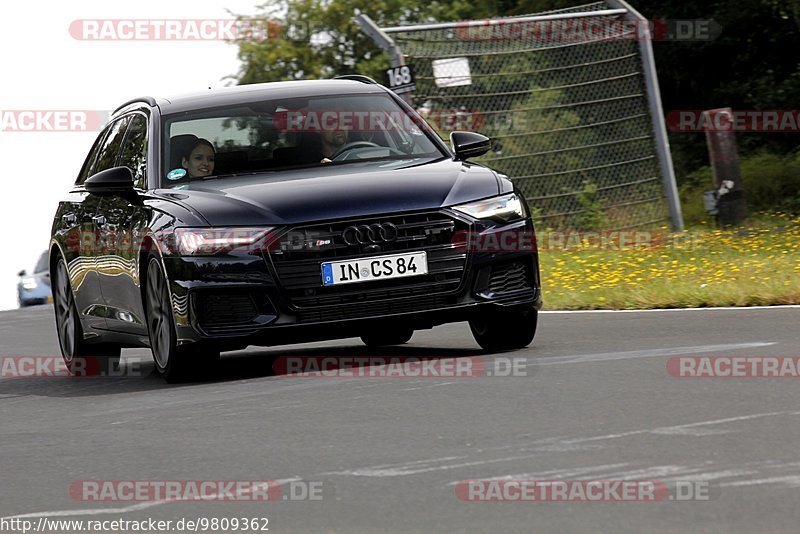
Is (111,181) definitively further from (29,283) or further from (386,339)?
(29,283)

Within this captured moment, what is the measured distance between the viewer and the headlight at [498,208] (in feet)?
30.7

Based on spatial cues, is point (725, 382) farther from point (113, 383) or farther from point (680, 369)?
point (113, 383)

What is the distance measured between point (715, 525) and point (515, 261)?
4.63m

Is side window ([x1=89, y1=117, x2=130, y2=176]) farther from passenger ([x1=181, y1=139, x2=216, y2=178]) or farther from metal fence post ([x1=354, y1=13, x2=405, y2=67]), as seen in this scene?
metal fence post ([x1=354, y1=13, x2=405, y2=67])

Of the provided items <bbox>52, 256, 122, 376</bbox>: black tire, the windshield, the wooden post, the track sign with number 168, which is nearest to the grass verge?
the wooden post

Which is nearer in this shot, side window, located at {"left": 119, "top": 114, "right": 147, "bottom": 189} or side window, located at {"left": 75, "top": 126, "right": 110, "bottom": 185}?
side window, located at {"left": 119, "top": 114, "right": 147, "bottom": 189}

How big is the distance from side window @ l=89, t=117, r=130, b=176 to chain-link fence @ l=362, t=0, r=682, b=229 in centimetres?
851

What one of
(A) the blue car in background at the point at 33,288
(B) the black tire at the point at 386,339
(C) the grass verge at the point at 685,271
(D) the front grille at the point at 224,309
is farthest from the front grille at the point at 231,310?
(A) the blue car in background at the point at 33,288

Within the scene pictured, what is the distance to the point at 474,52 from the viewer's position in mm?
20562

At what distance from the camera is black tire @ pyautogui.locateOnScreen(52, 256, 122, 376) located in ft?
39.5

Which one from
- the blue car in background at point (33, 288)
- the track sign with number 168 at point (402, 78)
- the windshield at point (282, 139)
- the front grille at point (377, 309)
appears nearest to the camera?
the front grille at point (377, 309)

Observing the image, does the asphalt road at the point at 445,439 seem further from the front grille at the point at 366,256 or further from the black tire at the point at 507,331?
the front grille at the point at 366,256

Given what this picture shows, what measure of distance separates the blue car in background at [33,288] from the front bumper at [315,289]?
36.2m

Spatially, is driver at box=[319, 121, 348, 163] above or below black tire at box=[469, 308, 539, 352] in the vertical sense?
above
